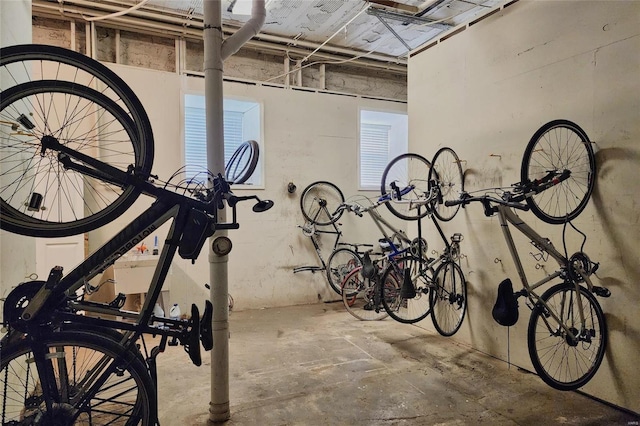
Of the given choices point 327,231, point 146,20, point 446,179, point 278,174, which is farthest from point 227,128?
point 446,179

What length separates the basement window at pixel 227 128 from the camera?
5.00 meters

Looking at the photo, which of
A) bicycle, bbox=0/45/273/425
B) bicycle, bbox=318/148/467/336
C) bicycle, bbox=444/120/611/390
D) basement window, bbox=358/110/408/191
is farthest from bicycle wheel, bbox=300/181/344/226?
bicycle, bbox=0/45/273/425

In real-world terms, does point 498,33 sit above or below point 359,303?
above

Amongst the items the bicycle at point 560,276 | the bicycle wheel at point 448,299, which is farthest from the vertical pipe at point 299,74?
the bicycle at point 560,276

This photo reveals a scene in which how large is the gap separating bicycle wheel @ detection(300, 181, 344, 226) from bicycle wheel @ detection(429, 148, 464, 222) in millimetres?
1751

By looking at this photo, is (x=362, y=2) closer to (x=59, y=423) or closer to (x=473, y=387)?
(x=473, y=387)

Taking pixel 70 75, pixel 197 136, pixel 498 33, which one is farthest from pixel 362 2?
pixel 70 75

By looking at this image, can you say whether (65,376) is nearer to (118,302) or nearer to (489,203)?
(118,302)

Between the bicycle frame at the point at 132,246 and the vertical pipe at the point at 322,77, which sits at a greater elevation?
the vertical pipe at the point at 322,77

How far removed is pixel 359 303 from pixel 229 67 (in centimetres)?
365

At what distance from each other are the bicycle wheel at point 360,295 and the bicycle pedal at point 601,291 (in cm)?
219

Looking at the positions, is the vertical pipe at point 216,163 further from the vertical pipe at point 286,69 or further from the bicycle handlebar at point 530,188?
the vertical pipe at point 286,69

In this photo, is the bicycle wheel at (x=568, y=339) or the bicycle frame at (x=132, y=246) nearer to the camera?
the bicycle frame at (x=132, y=246)

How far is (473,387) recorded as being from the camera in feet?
9.52
